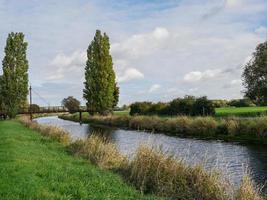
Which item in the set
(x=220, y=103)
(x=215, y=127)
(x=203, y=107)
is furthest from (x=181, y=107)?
(x=220, y=103)

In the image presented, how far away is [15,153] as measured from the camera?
1794cm

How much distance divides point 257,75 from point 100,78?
29839 mm

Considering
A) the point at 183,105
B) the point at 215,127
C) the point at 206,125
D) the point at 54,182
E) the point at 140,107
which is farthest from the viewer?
the point at 140,107

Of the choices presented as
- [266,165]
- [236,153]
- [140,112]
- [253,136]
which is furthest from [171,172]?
[140,112]

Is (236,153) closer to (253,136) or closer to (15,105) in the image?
(253,136)

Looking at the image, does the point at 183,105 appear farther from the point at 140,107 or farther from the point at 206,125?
the point at 206,125

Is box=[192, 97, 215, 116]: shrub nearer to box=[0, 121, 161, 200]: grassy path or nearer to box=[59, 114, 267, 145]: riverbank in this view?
box=[59, 114, 267, 145]: riverbank

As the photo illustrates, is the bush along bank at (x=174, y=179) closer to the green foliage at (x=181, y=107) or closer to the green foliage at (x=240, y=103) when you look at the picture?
the green foliage at (x=181, y=107)

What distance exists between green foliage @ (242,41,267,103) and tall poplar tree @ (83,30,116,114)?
1060 inches

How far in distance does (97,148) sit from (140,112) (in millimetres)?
57683

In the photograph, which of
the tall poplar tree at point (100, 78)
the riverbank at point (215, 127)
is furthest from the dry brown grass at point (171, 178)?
the tall poplar tree at point (100, 78)

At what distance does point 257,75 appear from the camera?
5416cm

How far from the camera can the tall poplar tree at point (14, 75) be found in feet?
210

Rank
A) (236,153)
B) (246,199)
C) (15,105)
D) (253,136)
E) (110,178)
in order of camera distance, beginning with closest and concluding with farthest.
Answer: (246,199)
(110,178)
(236,153)
(253,136)
(15,105)
